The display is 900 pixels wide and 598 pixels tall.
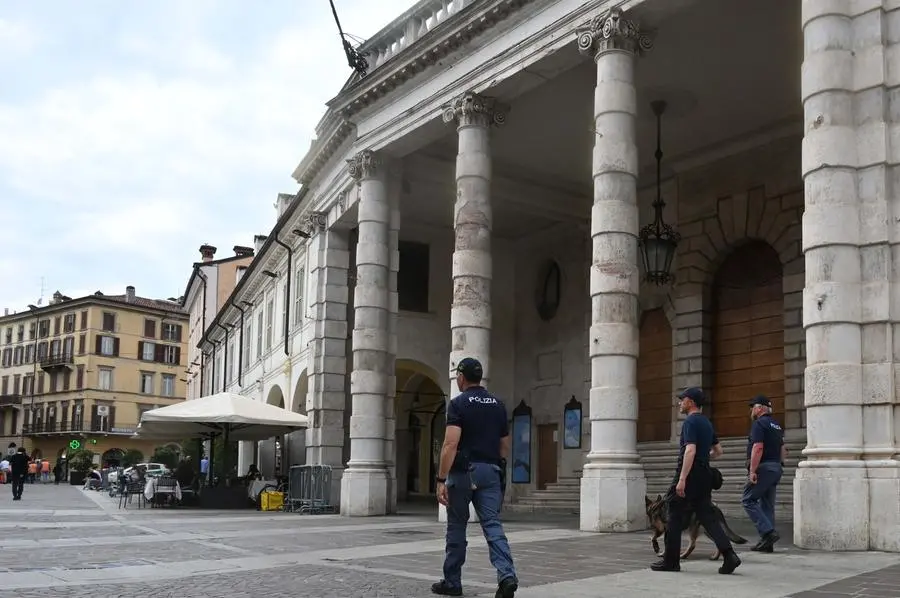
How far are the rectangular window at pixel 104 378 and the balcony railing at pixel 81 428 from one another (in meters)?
3.43

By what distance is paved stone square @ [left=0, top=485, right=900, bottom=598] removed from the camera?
7.98 metres

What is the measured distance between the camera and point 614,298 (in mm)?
14383

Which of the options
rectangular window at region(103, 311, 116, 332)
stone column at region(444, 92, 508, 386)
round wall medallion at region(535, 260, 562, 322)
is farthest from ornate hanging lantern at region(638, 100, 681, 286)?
rectangular window at region(103, 311, 116, 332)

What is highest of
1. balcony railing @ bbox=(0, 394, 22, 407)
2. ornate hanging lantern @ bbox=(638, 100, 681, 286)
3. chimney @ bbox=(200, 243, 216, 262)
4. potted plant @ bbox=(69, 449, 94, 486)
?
chimney @ bbox=(200, 243, 216, 262)

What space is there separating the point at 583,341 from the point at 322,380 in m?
6.55

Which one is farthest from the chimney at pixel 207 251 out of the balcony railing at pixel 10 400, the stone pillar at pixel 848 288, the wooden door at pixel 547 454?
the stone pillar at pixel 848 288

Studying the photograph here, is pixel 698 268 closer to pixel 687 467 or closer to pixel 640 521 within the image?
pixel 640 521

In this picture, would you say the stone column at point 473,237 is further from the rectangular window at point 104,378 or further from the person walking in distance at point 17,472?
the rectangular window at point 104,378

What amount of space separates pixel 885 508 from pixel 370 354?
12076 millimetres

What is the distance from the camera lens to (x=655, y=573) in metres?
9.02

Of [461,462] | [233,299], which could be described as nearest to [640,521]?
[461,462]

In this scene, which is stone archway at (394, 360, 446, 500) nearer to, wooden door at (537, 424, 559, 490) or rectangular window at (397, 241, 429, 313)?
rectangular window at (397, 241, 429, 313)

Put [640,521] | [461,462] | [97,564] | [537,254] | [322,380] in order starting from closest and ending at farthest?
[461,462], [97,564], [640,521], [322,380], [537,254]

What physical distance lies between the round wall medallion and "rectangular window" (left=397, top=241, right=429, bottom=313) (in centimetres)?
304
